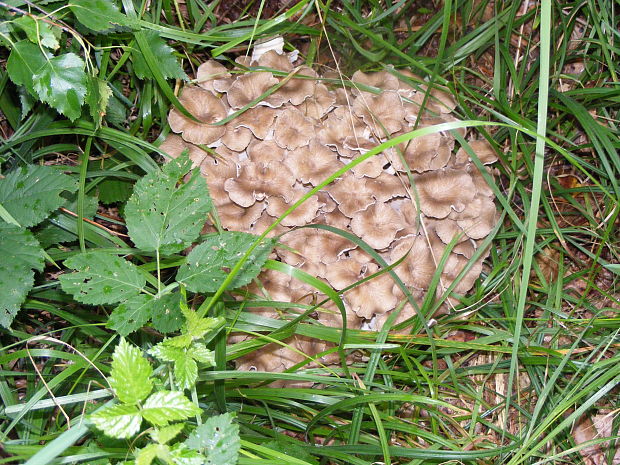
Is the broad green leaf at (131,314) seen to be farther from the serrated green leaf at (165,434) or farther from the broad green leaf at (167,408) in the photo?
the serrated green leaf at (165,434)

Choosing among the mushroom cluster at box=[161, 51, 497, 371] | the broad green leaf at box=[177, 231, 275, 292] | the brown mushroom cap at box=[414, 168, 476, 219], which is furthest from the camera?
the brown mushroom cap at box=[414, 168, 476, 219]

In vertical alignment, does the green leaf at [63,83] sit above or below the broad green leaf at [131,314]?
above

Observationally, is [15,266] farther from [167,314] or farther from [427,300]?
[427,300]

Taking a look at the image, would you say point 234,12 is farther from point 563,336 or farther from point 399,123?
point 563,336

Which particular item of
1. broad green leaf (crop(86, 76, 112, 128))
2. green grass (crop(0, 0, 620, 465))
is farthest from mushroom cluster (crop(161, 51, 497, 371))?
broad green leaf (crop(86, 76, 112, 128))

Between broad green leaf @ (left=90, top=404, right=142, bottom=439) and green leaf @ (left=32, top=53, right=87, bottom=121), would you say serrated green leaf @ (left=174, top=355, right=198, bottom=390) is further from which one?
green leaf @ (left=32, top=53, right=87, bottom=121)

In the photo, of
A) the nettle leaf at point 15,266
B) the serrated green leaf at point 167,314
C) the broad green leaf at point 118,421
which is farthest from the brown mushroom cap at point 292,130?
the broad green leaf at point 118,421
